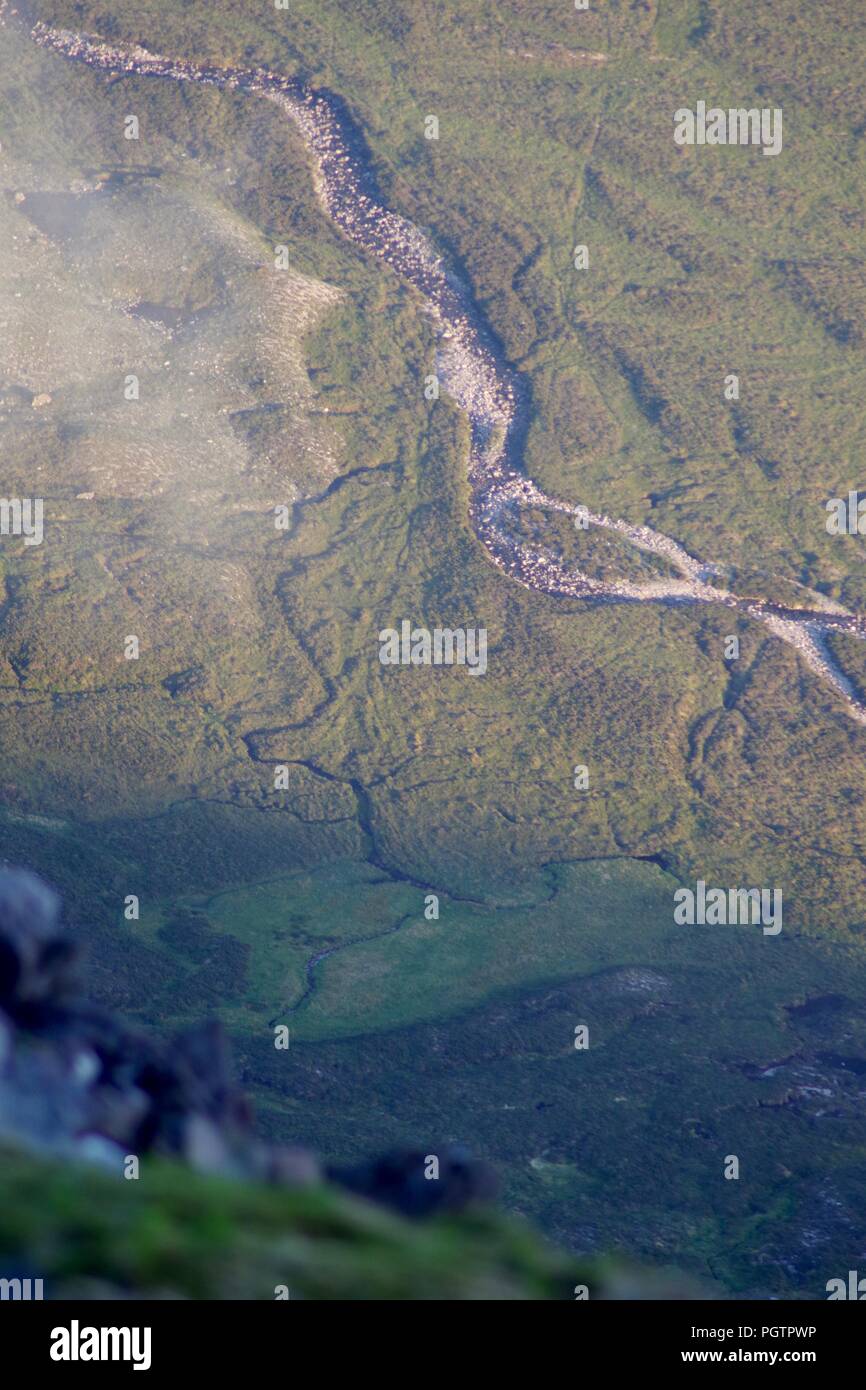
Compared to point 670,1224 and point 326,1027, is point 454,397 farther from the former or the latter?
point 670,1224

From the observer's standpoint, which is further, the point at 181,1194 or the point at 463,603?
the point at 463,603

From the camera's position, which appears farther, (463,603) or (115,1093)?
(463,603)

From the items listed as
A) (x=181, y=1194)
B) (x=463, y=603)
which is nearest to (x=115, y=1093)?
(x=181, y=1194)

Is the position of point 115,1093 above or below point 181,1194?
above

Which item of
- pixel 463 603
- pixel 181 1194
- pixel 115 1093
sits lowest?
pixel 181 1194

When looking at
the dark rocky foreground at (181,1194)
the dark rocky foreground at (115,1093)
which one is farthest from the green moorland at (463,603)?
the dark rocky foreground at (181,1194)

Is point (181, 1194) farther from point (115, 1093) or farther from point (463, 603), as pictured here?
point (463, 603)

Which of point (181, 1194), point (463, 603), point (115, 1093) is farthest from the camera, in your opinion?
point (463, 603)

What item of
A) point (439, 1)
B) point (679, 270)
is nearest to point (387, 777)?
point (679, 270)

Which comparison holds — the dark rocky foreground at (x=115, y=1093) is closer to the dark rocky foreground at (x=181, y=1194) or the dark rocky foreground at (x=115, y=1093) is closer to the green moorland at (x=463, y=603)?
the dark rocky foreground at (x=181, y=1194)

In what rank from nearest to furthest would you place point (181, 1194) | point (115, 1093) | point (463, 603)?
point (181, 1194)
point (115, 1093)
point (463, 603)
